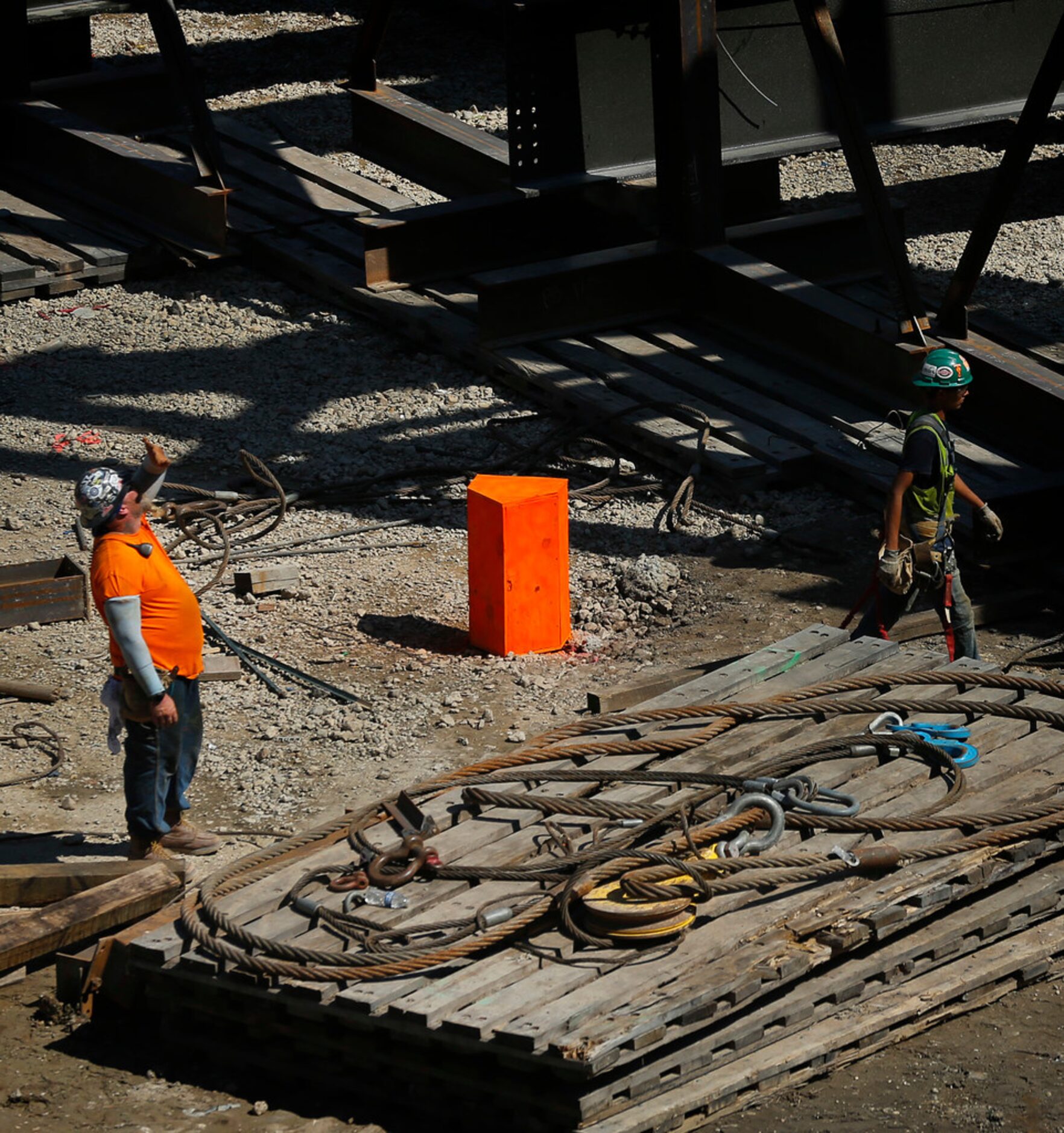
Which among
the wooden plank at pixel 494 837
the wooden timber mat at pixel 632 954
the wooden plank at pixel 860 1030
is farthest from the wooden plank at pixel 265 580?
the wooden plank at pixel 860 1030

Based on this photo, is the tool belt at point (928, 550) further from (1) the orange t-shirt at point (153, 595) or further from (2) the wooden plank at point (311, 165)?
(2) the wooden plank at point (311, 165)

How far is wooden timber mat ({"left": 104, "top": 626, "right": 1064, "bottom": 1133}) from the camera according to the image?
17.2 ft

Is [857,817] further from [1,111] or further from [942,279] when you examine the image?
[1,111]

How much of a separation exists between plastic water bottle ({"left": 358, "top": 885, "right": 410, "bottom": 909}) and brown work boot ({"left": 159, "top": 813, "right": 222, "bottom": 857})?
1307 millimetres

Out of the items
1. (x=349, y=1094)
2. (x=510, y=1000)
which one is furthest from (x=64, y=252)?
(x=510, y=1000)

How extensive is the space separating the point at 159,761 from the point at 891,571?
10.3ft

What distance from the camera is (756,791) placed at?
249 inches

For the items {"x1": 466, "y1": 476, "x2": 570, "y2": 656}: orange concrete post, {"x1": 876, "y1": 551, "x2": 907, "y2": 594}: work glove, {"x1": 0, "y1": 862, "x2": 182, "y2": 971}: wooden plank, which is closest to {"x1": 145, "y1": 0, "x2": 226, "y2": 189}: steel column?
{"x1": 466, "y1": 476, "x2": 570, "y2": 656}: orange concrete post

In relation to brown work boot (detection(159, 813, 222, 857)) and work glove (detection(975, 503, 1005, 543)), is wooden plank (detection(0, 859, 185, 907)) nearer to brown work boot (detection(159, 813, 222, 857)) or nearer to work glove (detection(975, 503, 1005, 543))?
brown work boot (detection(159, 813, 222, 857))

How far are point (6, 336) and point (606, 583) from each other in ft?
17.4

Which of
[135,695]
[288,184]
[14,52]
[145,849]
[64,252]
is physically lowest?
[145,849]

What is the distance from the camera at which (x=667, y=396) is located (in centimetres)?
1152

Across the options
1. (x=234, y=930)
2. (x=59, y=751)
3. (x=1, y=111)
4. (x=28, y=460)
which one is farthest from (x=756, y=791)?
(x=1, y=111)

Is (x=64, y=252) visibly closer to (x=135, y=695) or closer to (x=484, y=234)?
(x=484, y=234)
